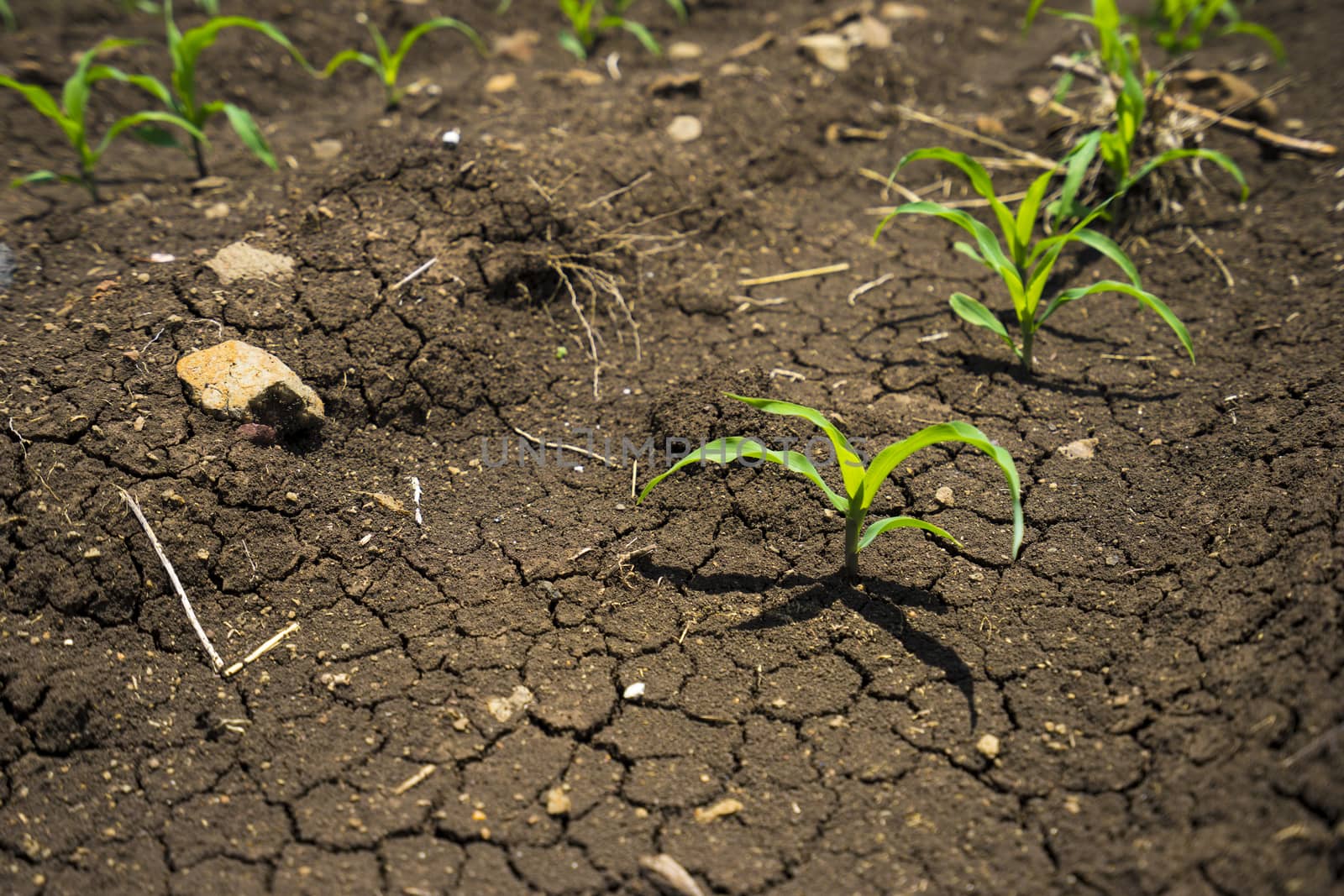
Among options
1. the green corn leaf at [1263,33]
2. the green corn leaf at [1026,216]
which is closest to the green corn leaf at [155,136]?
the green corn leaf at [1026,216]

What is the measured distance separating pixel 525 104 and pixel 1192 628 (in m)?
2.86

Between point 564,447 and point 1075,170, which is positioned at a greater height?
point 1075,170

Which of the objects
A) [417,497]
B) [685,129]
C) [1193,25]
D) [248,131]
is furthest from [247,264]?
[1193,25]

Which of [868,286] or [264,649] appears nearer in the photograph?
[264,649]

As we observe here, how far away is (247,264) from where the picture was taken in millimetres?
2658

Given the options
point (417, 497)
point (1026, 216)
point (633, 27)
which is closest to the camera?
point (417, 497)

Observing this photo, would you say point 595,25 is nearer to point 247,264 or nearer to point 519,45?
point 519,45

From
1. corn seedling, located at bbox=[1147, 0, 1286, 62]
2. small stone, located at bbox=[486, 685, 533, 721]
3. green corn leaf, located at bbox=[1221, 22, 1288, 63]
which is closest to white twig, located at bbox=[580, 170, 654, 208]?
small stone, located at bbox=[486, 685, 533, 721]

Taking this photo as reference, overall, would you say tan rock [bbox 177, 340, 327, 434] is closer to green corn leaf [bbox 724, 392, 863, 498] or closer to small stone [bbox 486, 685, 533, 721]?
small stone [bbox 486, 685, 533, 721]

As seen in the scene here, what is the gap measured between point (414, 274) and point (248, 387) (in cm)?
60

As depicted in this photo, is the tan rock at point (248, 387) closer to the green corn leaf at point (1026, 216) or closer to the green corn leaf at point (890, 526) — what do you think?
the green corn leaf at point (890, 526)

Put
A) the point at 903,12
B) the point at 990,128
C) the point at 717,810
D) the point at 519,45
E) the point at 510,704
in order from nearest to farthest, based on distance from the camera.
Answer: the point at 717,810 < the point at 510,704 < the point at 990,128 < the point at 519,45 < the point at 903,12

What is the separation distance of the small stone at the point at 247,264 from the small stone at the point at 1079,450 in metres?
2.18

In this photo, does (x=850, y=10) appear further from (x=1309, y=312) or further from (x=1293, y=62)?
(x=1309, y=312)
